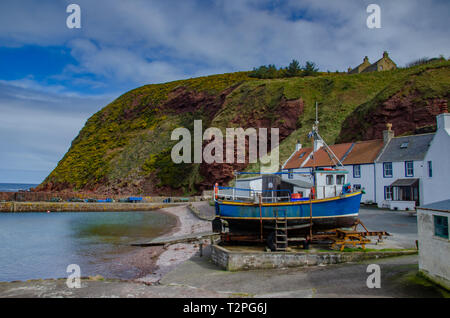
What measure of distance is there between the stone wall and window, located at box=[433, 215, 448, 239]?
15.8 ft

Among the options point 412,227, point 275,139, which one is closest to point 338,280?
point 412,227

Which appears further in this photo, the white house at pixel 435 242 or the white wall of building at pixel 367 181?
the white wall of building at pixel 367 181

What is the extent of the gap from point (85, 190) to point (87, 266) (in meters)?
68.6

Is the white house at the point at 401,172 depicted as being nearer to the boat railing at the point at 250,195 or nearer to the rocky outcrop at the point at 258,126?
the boat railing at the point at 250,195

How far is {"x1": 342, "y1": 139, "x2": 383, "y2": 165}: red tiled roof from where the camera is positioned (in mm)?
33906

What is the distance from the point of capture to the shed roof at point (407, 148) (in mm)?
29516

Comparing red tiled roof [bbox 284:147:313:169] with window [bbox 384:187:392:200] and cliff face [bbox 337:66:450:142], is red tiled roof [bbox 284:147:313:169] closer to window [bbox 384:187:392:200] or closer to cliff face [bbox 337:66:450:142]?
cliff face [bbox 337:66:450:142]

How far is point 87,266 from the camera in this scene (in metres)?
18.0

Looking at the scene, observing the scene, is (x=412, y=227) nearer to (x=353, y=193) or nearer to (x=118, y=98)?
(x=353, y=193)

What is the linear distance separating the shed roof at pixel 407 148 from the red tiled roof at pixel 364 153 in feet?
3.64

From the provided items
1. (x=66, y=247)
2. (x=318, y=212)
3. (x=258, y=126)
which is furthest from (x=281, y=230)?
(x=258, y=126)

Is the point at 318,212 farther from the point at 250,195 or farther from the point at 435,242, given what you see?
the point at 435,242

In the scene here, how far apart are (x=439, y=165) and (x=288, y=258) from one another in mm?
14012

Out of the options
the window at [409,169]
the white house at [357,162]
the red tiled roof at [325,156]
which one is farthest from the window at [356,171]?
the window at [409,169]
